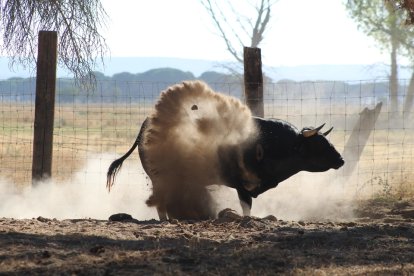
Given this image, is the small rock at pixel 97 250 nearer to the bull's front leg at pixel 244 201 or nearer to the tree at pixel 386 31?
the bull's front leg at pixel 244 201

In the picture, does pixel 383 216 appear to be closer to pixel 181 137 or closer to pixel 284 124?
pixel 284 124

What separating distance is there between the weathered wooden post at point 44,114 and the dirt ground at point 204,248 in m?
2.77

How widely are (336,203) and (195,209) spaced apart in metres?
3.19

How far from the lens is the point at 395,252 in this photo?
761 centimetres

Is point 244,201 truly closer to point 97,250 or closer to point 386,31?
point 97,250

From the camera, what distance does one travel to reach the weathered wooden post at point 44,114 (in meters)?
12.0

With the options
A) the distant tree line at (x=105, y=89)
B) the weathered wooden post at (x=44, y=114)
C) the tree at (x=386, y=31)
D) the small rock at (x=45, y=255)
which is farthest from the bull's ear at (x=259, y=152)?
the tree at (x=386, y=31)

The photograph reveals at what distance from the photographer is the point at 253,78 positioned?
1269 centimetres

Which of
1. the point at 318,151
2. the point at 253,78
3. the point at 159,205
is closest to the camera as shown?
the point at 159,205

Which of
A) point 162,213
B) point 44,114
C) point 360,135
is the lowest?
point 162,213

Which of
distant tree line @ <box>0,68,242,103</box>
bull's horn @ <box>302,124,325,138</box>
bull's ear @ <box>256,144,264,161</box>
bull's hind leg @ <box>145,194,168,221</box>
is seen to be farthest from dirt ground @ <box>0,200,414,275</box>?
distant tree line @ <box>0,68,242,103</box>

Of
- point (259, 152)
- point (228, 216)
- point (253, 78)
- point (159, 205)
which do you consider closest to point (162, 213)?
point (159, 205)

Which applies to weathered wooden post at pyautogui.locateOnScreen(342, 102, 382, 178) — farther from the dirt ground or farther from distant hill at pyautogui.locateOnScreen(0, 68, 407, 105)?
the dirt ground

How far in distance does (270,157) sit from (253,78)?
2.20m
